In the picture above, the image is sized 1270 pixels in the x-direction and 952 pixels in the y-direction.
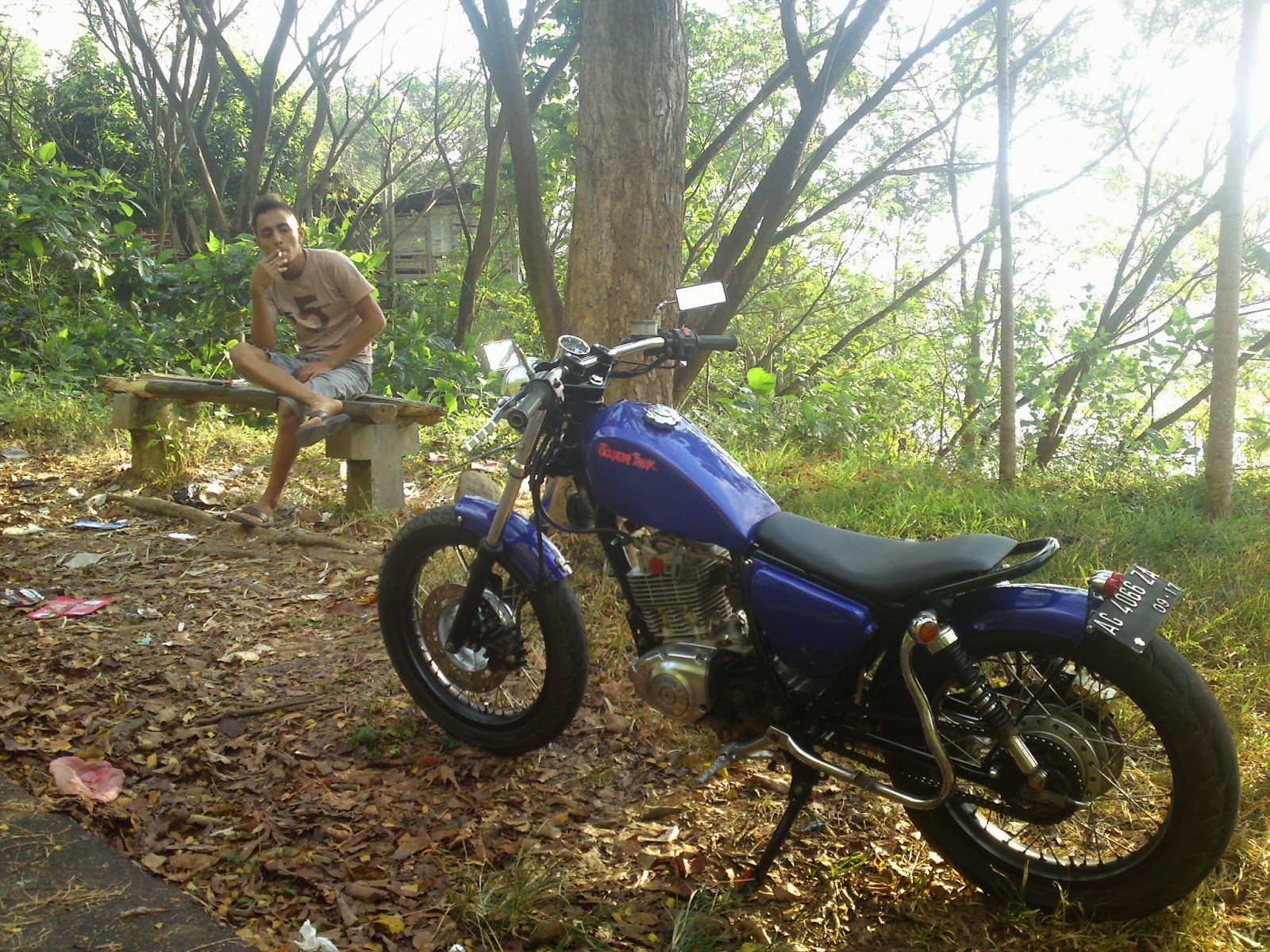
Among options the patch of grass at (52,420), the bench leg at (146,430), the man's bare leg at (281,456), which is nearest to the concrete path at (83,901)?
the man's bare leg at (281,456)

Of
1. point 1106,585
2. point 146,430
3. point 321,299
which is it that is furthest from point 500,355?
point 146,430

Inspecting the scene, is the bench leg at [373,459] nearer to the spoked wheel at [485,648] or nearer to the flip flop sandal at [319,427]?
the flip flop sandal at [319,427]

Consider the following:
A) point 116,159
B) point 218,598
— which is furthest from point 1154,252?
→ point 116,159

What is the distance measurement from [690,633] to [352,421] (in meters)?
3.24

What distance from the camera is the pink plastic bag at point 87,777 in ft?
8.51

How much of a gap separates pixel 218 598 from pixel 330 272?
74.8 inches

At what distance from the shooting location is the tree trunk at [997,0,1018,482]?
19.4 feet

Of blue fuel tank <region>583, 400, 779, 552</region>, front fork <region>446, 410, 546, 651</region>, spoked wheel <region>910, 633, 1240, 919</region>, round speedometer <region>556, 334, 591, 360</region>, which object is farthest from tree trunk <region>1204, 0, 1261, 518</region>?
front fork <region>446, 410, 546, 651</region>

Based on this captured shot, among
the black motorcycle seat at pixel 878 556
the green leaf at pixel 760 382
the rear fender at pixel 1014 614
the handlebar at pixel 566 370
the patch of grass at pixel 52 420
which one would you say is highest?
the handlebar at pixel 566 370

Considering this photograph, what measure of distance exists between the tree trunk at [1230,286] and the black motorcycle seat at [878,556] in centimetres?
286

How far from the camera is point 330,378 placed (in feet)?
17.0

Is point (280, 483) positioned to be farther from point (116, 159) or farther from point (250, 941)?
point (116, 159)

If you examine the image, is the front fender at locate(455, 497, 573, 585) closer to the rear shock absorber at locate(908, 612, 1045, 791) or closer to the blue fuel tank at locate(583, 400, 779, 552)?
the blue fuel tank at locate(583, 400, 779, 552)

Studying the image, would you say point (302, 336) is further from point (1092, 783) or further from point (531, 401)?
point (1092, 783)
